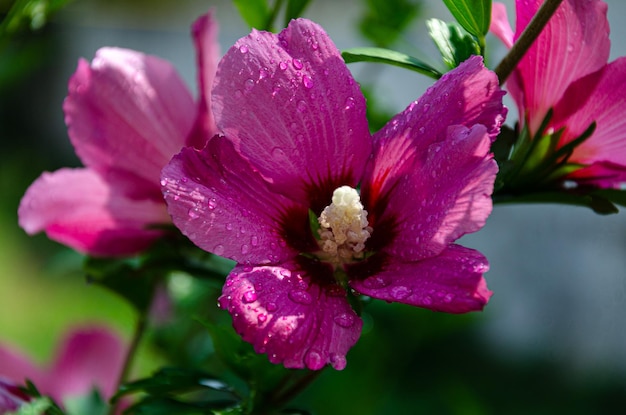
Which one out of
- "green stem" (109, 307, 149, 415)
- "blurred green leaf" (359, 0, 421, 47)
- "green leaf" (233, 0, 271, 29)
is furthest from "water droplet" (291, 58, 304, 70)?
"blurred green leaf" (359, 0, 421, 47)

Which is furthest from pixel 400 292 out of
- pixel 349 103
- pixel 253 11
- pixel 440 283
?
pixel 253 11

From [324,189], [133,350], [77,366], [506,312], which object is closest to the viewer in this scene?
[324,189]

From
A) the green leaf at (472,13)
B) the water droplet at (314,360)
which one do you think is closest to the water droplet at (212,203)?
the water droplet at (314,360)

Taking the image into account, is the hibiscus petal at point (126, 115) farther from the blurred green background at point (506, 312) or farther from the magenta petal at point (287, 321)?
the blurred green background at point (506, 312)

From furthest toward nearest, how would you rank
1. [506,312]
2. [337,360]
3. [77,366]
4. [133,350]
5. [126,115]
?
[506,312]
[77,366]
[133,350]
[126,115]
[337,360]

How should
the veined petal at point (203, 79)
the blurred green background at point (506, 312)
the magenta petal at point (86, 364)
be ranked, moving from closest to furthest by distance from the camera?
the veined petal at point (203, 79), the magenta petal at point (86, 364), the blurred green background at point (506, 312)

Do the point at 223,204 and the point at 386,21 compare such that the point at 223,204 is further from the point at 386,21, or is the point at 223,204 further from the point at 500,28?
the point at 386,21

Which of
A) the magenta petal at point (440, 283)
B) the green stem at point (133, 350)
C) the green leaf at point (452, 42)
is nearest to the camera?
the magenta petal at point (440, 283)

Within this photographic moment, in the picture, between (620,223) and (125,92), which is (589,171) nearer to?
(125,92)
